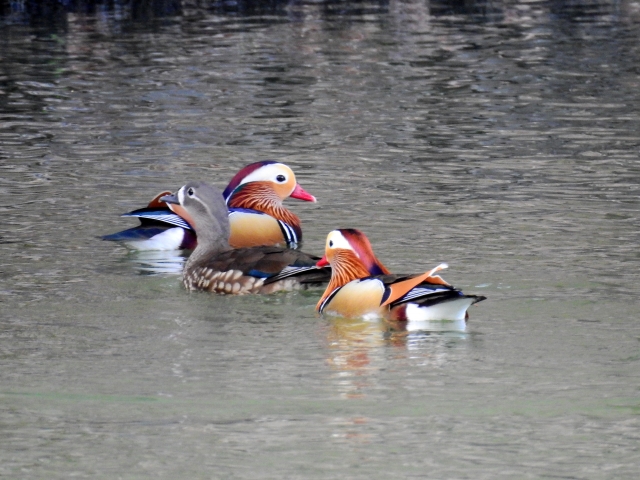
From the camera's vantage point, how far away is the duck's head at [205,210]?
10484 millimetres

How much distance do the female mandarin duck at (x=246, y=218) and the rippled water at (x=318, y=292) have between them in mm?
325

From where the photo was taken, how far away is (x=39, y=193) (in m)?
12.8

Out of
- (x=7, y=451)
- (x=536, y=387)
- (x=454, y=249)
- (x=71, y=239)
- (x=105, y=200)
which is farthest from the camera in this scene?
(x=105, y=200)

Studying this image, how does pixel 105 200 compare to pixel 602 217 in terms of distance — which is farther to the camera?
pixel 105 200

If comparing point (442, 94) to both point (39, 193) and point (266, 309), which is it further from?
point (266, 309)

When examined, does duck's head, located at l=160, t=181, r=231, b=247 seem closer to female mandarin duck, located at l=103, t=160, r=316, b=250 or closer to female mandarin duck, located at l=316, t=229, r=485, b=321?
female mandarin duck, located at l=103, t=160, r=316, b=250

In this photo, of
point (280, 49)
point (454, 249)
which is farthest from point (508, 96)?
point (454, 249)

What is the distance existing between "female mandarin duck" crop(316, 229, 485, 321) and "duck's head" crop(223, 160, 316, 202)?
276cm

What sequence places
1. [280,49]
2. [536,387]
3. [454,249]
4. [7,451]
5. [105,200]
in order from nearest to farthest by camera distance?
[7,451] < [536,387] < [454,249] < [105,200] < [280,49]

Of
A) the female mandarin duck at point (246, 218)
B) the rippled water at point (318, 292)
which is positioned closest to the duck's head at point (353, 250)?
the rippled water at point (318, 292)

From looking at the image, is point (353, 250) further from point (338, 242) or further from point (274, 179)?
point (274, 179)

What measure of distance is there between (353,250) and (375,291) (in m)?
0.54

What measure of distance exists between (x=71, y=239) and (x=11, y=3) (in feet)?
77.8

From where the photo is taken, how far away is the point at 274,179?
40.1 feet
